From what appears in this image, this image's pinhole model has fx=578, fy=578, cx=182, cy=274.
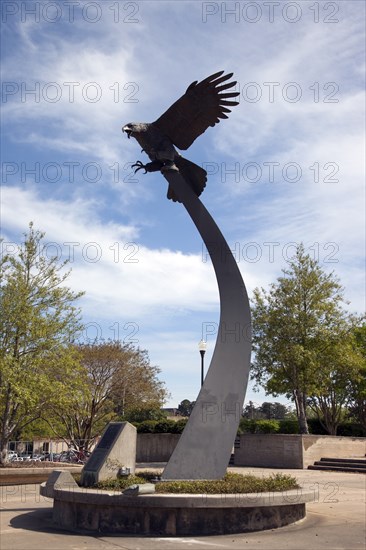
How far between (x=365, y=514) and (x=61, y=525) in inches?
225

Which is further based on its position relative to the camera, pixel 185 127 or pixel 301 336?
pixel 301 336

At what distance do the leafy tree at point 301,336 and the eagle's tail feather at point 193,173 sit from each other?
49.4 feet

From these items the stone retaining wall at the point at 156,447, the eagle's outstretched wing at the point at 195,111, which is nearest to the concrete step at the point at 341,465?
the stone retaining wall at the point at 156,447

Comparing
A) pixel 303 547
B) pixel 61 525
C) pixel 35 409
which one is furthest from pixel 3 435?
pixel 303 547

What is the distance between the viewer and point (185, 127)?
39.6 feet

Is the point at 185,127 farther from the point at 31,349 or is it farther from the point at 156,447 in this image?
the point at 156,447

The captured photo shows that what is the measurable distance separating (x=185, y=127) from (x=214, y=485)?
7055mm

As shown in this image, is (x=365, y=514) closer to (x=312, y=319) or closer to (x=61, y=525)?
(x=61, y=525)

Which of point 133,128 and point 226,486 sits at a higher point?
point 133,128

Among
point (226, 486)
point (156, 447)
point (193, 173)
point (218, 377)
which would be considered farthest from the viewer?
point (156, 447)

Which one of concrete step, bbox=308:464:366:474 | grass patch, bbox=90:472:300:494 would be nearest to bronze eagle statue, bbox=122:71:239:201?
grass patch, bbox=90:472:300:494

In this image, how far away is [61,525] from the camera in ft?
29.6

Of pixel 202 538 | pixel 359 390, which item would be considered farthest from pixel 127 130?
pixel 359 390

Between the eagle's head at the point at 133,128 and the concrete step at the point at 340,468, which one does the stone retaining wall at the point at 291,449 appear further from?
the eagle's head at the point at 133,128
